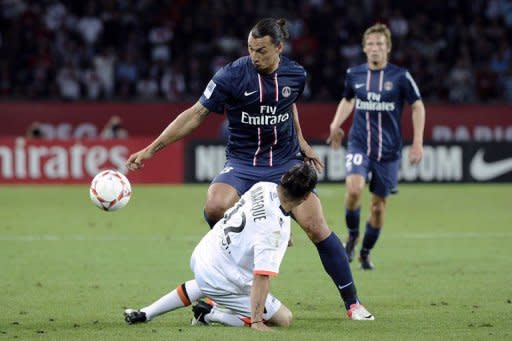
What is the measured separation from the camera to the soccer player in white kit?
22.5 feet

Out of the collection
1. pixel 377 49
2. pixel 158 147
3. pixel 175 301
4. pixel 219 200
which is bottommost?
pixel 175 301

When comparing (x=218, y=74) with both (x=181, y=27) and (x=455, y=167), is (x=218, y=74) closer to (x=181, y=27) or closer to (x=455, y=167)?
(x=455, y=167)

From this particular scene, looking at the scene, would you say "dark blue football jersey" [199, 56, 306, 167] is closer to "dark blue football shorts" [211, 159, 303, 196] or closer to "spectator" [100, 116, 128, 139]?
"dark blue football shorts" [211, 159, 303, 196]

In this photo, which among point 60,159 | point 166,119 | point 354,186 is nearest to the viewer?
point 354,186

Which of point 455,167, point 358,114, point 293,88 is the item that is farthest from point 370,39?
point 455,167

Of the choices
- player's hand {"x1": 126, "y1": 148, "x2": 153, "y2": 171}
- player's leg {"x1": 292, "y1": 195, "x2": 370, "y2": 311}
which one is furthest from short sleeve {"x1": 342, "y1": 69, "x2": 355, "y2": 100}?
player's hand {"x1": 126, "y1": 148, "x2": 153, "y2": 171}

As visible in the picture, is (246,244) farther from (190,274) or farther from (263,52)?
(190,274)

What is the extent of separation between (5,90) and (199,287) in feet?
57.6

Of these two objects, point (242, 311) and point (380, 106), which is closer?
point (242, 311)

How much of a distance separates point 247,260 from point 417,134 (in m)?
3.98

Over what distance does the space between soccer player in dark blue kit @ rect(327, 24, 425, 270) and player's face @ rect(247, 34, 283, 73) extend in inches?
121

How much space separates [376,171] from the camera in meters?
10.8

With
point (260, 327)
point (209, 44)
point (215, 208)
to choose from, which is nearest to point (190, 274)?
point (215, 208)

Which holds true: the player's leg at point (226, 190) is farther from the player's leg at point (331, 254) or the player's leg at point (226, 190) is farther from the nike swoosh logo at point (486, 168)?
the nike swoosh logo at point (486, 168)
